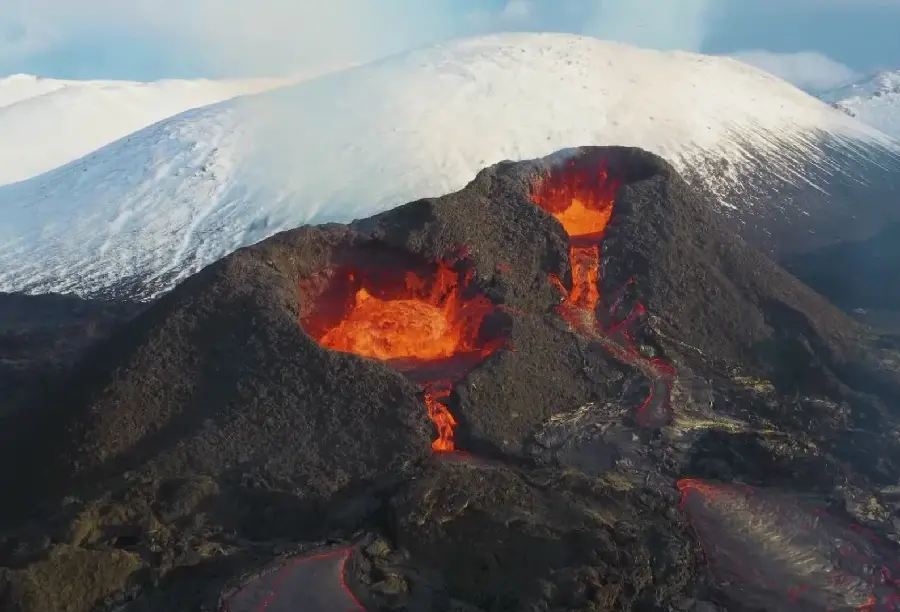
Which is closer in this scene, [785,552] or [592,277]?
[785,552]

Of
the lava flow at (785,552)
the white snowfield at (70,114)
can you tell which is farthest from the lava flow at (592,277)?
the white snowfield at (70,114)

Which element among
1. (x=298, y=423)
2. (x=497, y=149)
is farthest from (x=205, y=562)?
(x=497, y=149)

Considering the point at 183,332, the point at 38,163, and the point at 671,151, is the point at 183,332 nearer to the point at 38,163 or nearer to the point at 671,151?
the point at 671,151

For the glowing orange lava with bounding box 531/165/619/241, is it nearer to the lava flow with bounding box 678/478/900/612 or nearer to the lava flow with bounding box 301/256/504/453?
the lava flow with bounding box 301/256/504/453

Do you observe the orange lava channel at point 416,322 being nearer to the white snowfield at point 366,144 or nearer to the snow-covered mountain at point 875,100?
the white snowfield at point 366,144

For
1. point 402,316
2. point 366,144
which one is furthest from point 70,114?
point 402,316

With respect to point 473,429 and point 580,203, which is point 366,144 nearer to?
point 580,203
